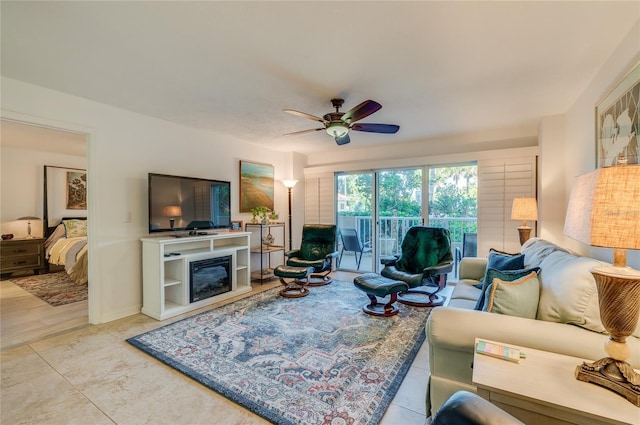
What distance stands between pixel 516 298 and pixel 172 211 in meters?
3.60

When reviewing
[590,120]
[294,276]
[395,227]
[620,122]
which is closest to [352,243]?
[395,227]

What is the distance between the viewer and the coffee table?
0.95m

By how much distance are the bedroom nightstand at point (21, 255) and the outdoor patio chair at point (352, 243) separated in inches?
225

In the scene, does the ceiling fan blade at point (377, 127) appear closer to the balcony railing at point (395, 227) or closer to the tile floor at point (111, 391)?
the tile floor at point (111, 391)

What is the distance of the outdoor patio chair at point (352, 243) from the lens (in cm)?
523

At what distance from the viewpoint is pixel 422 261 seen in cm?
373

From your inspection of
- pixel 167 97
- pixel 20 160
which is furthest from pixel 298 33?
pixel 20 160

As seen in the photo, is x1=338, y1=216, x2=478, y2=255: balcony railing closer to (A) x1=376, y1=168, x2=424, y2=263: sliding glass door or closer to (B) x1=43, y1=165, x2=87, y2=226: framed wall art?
(A) x1=376, y1=168, x2=424, y2=263: sliding glass door

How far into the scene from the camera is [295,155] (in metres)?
5.54

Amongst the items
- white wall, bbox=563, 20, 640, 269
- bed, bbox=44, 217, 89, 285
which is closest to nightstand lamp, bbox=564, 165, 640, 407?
→ white wall, bbox=563, 20, 640, 269

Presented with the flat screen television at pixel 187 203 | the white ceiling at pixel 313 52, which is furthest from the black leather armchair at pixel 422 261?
the flat screen television at pixel 187 203

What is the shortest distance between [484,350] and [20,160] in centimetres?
769

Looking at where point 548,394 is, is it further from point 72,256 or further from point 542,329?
point 72,256

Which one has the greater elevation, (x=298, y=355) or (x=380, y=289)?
(x=380, y=289)
